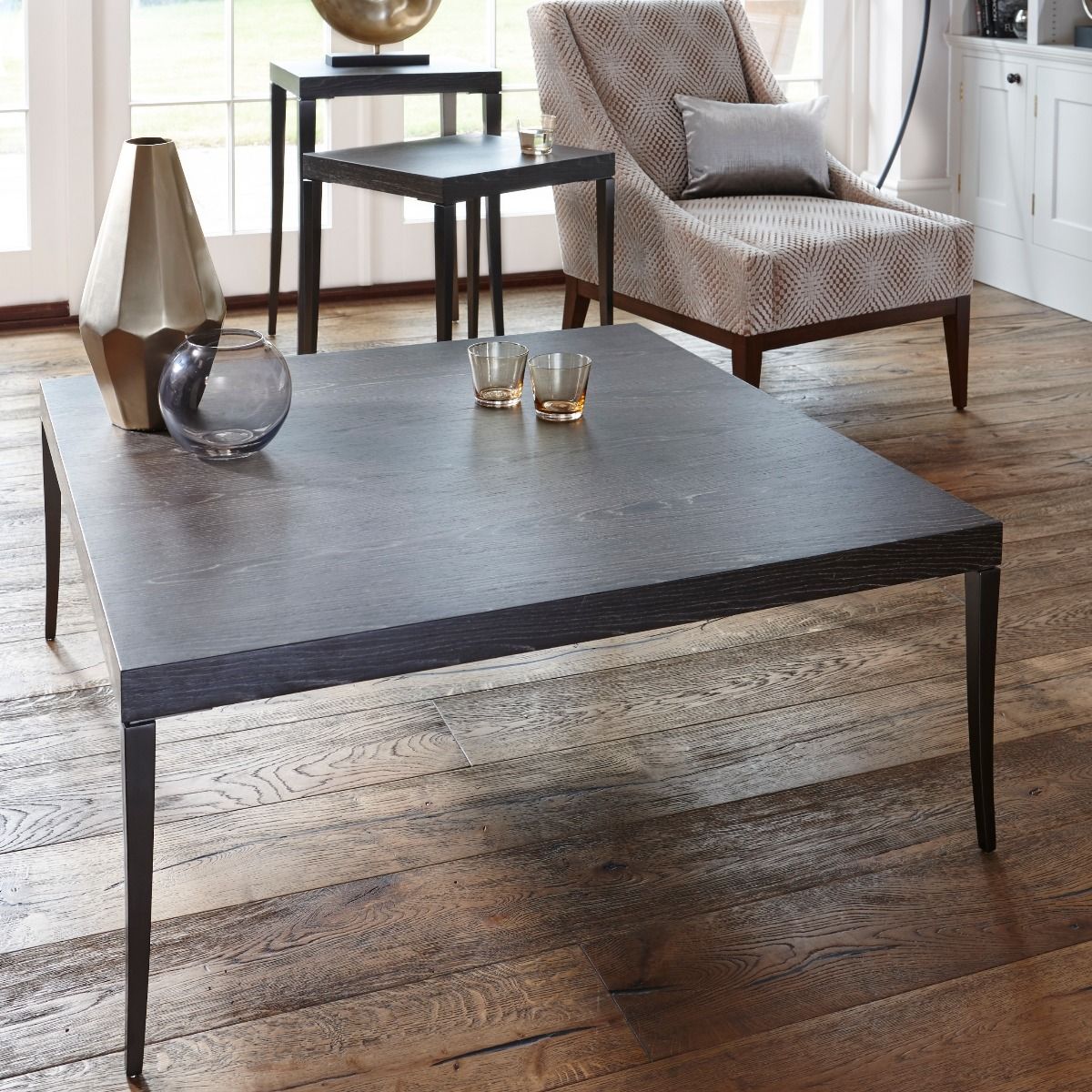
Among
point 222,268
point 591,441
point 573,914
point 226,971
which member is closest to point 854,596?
point 591,441

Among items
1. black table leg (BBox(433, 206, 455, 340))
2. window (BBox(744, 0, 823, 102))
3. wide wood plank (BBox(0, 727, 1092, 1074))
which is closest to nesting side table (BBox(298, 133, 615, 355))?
black table leg (BBox(433, 206, 455, 340))

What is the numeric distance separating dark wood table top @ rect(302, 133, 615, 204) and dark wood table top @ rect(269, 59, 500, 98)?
0.73ft

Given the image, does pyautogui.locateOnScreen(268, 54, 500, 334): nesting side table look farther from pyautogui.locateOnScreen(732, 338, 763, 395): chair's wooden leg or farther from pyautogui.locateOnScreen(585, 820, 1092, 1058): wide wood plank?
pyautogui.locateOnScreen(585, 820, 1092, 1058): wide wood plank

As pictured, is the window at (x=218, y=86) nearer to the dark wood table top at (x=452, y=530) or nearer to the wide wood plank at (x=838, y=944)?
the dark wood table top at (x=452, y=530)

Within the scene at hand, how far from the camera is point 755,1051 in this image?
52.0 inches

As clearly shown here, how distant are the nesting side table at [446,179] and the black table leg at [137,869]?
1.63 meters

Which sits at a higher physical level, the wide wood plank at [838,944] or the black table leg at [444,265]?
the black table leg at [444,265]

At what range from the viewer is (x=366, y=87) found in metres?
3.18

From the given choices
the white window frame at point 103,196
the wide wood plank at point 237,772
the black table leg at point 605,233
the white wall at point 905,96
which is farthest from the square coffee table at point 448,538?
the white wall at point 905,96

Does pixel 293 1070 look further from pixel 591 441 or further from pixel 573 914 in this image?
pixel 591 441

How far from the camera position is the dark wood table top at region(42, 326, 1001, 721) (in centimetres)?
125

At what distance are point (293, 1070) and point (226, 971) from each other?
0.54 ft

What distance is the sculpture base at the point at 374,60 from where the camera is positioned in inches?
129

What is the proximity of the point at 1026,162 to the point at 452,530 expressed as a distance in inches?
121
